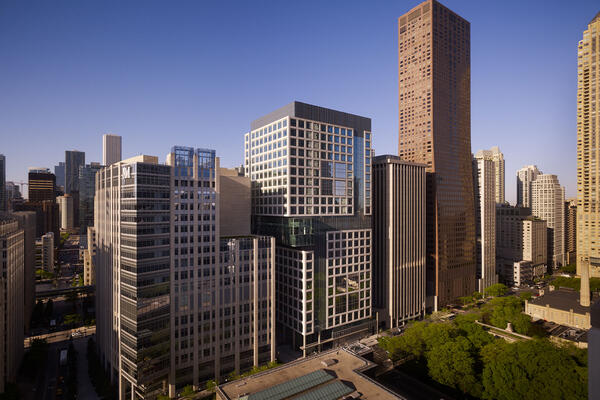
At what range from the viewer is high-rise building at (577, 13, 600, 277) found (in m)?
152

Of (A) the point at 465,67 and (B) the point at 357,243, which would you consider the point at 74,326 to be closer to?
(B) the point at 357,243

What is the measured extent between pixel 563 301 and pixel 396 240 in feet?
237

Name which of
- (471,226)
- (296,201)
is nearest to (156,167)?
(296,201)

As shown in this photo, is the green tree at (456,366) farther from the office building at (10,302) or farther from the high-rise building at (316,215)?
the office building at (10,302)

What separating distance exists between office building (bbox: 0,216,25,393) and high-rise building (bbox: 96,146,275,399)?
2025 cm

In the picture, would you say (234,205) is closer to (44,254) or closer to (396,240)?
(396,240)

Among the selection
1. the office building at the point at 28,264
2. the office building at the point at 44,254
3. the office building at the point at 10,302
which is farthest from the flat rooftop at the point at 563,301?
the office building at the point at 44,254

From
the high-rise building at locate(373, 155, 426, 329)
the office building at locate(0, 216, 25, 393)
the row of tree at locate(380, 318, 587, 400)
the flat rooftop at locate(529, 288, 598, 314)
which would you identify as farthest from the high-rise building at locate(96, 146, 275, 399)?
the flat rooftop at locate(529, 288, 598, 314)

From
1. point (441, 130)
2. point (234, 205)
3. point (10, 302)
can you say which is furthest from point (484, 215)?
point (10, 302)

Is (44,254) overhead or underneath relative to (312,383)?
overhead

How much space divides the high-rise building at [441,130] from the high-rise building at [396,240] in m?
16.3

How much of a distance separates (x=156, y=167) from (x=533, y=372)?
95.7 m

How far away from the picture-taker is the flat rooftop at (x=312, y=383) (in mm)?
55344

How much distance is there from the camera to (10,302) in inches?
3061
